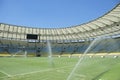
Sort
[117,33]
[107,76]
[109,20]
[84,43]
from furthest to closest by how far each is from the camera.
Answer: [84,43] → [117,33] → [109,20] → [107,76]

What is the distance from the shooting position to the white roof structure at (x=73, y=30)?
49631 mm

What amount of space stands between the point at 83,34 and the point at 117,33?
12.8 meters

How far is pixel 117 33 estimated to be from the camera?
56.8m

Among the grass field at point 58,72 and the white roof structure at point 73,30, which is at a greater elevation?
the white roof structure at point 73,30

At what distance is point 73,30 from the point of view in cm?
6594

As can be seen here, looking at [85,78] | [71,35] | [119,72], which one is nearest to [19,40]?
[71,35]

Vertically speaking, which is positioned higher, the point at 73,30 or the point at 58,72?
the point at 73,30

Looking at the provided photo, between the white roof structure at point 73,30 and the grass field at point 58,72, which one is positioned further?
the white roof structure at point 73,30

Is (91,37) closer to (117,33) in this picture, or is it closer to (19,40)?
(117,33)

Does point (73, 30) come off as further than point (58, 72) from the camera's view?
Yes

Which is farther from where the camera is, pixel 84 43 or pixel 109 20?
pixel 84 43

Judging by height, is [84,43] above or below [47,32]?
below

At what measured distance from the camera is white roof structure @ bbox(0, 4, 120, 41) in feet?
163

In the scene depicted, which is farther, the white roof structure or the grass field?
the white roof structure
